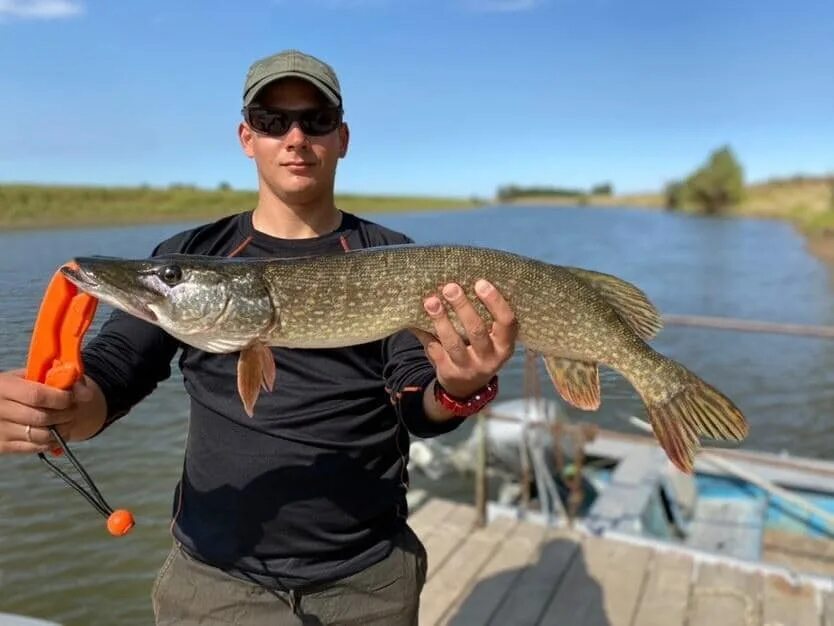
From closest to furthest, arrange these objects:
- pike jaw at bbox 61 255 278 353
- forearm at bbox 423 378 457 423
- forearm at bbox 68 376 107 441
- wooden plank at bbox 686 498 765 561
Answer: forearm at bbox 68 376 107 441, pike jaw at bbox 61 255 278 353, forearm at bbox 423 378 457 423, wooden plank at bbox 686 498 765 561

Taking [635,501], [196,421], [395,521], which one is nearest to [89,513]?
[196,421]

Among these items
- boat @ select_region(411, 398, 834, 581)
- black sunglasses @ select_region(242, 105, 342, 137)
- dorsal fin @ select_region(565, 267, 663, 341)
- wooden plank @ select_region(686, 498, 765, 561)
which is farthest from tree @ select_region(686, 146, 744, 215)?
black sunglasses @ select_region(242, 105, 342, 137)

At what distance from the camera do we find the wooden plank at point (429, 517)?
188 inches

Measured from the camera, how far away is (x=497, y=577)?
4.08 metres

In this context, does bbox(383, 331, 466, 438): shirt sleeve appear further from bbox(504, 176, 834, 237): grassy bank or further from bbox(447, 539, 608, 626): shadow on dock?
bbox(504, 176, 834, 237): grassy bank

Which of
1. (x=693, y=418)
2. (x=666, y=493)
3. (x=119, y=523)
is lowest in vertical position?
(x=666, y=493)

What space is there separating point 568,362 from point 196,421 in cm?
117

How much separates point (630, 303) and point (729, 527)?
4323mm

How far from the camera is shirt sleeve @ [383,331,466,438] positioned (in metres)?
1.92

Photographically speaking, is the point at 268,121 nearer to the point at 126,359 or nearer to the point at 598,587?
the point at 126,359

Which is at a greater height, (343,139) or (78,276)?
(343,139)

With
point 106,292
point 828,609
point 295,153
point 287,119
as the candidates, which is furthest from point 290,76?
point 828,609

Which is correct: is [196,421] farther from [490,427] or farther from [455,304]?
[490,427]

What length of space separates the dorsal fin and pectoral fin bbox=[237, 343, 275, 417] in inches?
39.5
